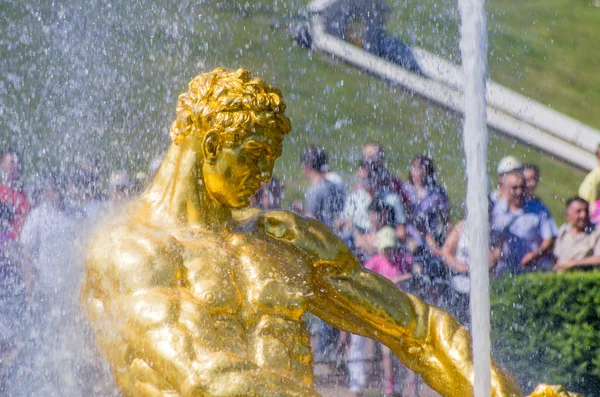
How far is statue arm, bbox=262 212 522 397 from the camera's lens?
170 inches

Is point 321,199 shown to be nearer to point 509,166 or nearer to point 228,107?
point 509,166

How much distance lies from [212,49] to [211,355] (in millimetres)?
11346

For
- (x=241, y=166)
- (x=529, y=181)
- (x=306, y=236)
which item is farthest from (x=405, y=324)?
(x=529, y=181)

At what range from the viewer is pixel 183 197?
13.5ft

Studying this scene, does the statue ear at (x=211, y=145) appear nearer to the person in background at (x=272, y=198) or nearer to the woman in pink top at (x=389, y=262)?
the woman in pink top at (x=389, y=262)

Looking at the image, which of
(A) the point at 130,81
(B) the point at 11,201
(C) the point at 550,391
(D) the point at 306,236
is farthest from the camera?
(A) the point at 130,81

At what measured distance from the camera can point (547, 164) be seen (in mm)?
14352

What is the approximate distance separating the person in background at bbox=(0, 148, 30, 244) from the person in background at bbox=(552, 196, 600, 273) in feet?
11.4

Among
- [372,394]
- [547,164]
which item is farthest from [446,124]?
[372,394]

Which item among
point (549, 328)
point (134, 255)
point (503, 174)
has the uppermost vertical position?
point (503, 174)

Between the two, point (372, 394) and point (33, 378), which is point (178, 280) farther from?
point (372, 394)

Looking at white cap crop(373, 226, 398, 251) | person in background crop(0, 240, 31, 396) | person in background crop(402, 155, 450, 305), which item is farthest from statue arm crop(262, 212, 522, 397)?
person in background crop(402, 155, 450, 305)

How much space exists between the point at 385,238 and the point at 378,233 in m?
0.06

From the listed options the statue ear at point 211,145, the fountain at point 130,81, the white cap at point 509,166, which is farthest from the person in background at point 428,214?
the statue ear at point 211,145
